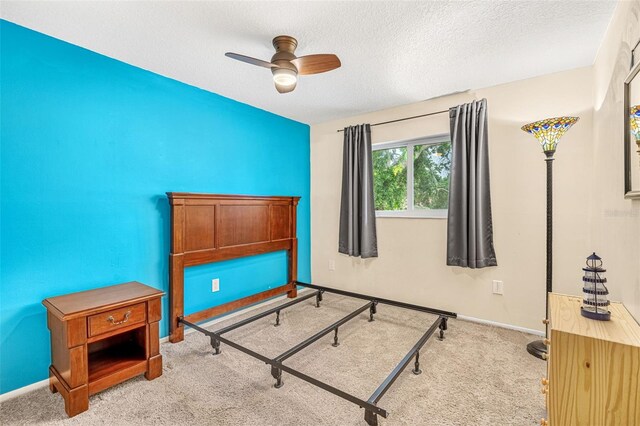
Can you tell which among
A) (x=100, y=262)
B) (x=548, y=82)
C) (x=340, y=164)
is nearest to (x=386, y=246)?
(x=340, y=164)

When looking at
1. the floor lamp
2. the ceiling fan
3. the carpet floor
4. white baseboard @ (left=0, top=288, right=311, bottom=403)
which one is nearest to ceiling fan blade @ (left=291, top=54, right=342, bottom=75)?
the ceiling fan

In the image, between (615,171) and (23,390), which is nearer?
(615,171)

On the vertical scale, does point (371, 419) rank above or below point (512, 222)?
below

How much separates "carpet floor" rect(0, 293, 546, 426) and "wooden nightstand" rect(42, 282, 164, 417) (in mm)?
102

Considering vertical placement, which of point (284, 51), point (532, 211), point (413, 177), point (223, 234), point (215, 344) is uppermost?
point (284, 51)

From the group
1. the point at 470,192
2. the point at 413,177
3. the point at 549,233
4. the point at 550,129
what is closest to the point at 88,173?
the point at 413,177

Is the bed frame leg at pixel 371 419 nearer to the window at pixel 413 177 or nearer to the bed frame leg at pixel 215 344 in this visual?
the bed frame leg at pixel 215 344

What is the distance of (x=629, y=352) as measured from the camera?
1.02m

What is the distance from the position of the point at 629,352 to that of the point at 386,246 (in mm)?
2454

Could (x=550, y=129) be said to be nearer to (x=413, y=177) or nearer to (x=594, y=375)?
(x=413, y=177)

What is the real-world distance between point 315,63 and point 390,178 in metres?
1.97

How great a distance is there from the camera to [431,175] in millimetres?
3234

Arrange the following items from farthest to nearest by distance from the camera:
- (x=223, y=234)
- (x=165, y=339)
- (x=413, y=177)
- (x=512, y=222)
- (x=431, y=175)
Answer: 1. (x=413, y=177)
2. (x=431, y=175)
3. (x=223, y=234)
4. (x=512, y=222)
5. (x=165, y=339)

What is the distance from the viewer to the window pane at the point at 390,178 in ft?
11.3
